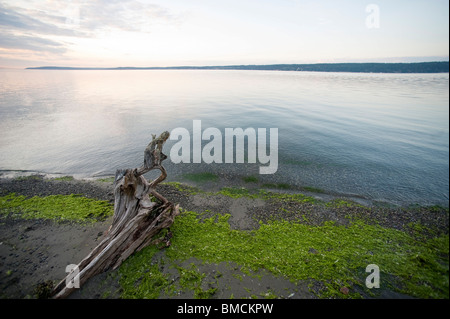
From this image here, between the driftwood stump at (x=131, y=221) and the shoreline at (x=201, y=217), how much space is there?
2.00 feet

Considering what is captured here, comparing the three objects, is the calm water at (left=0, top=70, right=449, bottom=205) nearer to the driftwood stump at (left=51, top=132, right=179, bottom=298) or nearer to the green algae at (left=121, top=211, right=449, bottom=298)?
the green algae at (left=121, top=211, right=449, bottom=298)

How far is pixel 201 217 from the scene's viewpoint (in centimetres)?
1123

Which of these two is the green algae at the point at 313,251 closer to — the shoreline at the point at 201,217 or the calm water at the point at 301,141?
the shoreline at the point at 201,217

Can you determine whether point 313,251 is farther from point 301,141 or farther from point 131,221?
point 301,141

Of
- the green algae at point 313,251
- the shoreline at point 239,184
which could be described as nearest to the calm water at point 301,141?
the shoreline at point 239,184

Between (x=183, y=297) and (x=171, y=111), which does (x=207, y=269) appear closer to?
(x=183, y=297)

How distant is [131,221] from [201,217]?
3.93 m

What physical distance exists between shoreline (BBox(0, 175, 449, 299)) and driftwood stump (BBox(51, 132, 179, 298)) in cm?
61

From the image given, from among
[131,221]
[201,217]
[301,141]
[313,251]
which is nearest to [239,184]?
[201,217]

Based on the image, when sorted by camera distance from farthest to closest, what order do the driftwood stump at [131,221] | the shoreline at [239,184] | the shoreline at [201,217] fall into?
the shoreline at [239,184]
the driftwood stump at [131,221]
the shoreline at [201,217]

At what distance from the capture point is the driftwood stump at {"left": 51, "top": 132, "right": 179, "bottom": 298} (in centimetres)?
759

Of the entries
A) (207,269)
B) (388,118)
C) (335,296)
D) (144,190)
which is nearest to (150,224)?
(144,190)

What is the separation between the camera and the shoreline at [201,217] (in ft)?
23.6

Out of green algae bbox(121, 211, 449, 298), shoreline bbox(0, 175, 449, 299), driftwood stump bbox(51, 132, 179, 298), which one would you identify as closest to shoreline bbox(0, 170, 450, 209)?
shoreline bbox(0, 175, 449, 299)
